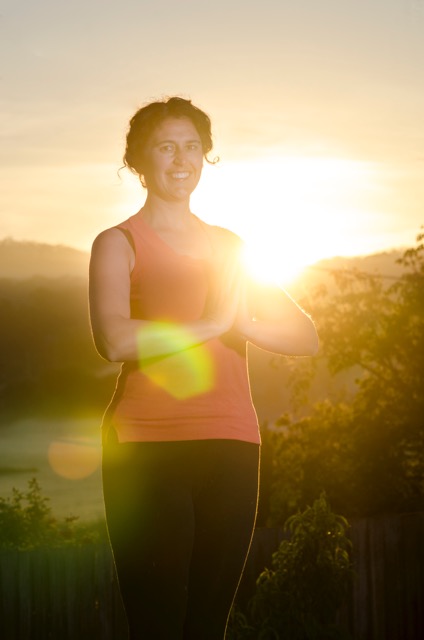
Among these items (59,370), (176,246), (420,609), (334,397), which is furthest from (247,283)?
(59,370)

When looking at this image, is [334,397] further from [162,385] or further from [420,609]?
[162,385]

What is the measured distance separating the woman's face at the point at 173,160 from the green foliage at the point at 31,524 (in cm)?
1214

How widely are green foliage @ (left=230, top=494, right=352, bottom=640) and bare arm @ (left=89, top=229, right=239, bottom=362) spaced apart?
701 centimetres

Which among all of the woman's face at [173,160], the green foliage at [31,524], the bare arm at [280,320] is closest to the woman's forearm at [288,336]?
the bare arm at [280,320]

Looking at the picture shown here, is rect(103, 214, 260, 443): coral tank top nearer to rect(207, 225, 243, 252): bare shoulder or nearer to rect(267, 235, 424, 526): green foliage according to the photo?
rect(207, 225, 243, 252): bare shoulder

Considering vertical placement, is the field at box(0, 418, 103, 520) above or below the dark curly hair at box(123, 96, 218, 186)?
below

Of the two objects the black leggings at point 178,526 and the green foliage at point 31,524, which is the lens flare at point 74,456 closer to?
the green foliage at point 31,524

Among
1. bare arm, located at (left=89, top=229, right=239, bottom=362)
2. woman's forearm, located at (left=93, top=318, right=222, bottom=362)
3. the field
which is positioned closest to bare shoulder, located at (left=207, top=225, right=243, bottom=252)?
bare arm, located at (left=89, top=229, right=239, bottom=362)

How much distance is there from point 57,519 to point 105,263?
1319cm

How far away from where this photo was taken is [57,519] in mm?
16344

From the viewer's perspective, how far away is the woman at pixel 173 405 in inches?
142

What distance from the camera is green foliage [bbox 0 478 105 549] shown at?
15.6 metres

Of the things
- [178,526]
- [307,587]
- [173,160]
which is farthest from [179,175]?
[307,587]

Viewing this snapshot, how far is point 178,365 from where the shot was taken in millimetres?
3658
